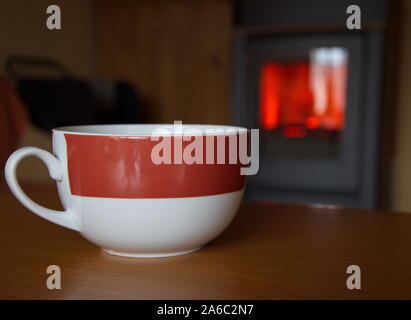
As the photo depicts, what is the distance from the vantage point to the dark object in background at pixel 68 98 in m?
1.72

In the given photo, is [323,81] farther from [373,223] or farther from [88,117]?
[373,223]

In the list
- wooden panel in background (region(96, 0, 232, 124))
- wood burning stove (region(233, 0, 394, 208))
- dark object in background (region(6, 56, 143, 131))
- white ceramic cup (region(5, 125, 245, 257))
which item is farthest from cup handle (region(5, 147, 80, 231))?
wooden panel in background (region(96, 0, 232, 124))

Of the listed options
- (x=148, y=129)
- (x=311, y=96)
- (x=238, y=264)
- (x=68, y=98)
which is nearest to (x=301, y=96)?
(x=311, y=96)

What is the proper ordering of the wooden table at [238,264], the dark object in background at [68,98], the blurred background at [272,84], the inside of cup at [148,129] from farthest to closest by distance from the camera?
the blurred background at [272,84]
the dark object in background at [68,98]
the inside of cup at [148,129]
the wooden table at [238,264]

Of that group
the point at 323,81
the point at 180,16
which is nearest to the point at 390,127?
the point at 323,81

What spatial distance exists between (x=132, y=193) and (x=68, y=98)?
1538 mm

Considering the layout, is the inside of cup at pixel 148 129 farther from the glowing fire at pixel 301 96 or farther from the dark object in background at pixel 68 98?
the glowing fire at pixel 301 96

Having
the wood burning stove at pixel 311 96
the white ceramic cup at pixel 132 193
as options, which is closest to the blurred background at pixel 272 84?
the wood burning stove at pixel 311 96

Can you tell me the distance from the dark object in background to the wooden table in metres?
1.31

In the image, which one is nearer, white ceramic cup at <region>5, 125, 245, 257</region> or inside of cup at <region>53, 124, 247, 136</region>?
white ceramic cup at <region>5, 125, 245, 257</region>

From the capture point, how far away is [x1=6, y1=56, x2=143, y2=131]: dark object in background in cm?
172

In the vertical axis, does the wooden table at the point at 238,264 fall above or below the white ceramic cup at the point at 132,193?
below

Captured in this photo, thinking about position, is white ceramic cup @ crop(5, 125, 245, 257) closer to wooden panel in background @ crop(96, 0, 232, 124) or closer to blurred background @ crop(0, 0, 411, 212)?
blurred background @ crop(0, 0, 411, 212)

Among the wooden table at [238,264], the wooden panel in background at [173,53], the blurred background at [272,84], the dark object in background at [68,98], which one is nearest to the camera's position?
the wooden table at [238,264]
